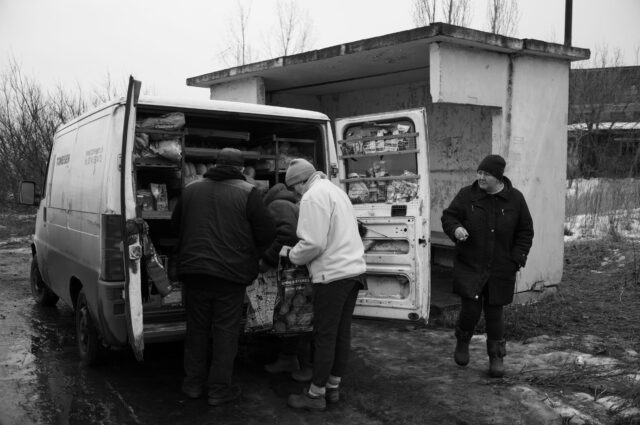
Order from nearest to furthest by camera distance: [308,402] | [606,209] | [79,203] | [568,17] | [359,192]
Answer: [308,402]
[79,203]
[359,192]
[606,209]
[568,17]

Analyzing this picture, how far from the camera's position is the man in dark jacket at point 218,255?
13.3ft

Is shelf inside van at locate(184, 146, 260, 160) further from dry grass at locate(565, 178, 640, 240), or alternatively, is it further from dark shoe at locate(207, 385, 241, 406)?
dry grass at locate(565, 178, 640, 240)

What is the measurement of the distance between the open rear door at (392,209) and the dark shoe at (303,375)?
829 mm

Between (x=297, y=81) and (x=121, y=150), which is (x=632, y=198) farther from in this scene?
(x=121, y=150)

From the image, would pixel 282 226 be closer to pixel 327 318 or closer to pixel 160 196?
pixel 327 318

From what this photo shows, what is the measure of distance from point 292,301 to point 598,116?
15.8 metres

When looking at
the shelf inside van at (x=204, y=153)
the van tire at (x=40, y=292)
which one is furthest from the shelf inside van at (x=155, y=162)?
the van tire at (x=40, y=292)

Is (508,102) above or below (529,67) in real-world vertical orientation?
below

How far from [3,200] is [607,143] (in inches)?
744

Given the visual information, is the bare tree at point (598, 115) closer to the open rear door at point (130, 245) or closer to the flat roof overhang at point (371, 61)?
the flat roof overhang at point (371, 61)

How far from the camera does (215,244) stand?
4.05m

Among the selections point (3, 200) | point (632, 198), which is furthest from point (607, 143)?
point (3, 200)

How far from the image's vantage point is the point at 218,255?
4023 millimetres

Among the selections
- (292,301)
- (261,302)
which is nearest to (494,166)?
(292,301)
